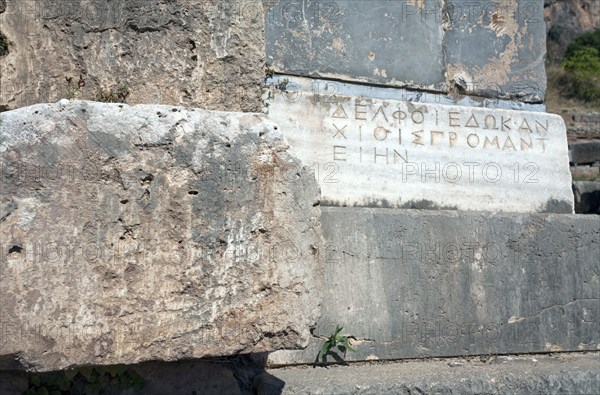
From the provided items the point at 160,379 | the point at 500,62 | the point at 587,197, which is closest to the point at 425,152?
the point at 500,62

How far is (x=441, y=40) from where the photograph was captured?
3.69 m

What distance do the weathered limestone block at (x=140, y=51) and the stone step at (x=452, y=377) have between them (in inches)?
38.7

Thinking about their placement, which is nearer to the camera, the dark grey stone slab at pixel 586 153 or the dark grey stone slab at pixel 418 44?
the dark grey stone slab at pixel 418 44

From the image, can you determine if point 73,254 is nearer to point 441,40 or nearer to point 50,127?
point 50,127

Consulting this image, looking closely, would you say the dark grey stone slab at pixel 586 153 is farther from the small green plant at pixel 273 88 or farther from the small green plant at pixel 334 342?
the small green plant at pixel 334 342

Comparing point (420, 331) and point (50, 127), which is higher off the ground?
point (50, 127)

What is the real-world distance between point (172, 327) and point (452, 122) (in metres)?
1.69

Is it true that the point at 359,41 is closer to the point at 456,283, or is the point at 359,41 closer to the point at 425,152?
the point at 425,152

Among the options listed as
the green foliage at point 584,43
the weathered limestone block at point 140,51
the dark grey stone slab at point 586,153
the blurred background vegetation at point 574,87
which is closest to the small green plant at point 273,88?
the weathered limestone block at point 140,51

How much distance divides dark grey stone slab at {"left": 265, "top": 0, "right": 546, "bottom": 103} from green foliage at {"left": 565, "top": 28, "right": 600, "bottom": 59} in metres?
14.5

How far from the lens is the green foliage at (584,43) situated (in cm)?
1773

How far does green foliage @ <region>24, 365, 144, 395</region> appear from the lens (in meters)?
2.85

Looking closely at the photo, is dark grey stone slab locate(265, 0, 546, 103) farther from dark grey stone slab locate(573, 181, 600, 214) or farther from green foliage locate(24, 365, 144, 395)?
dark grey stone slab locate(573, 181, 600, 214)

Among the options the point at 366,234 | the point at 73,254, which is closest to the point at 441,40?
the point at 366,234
